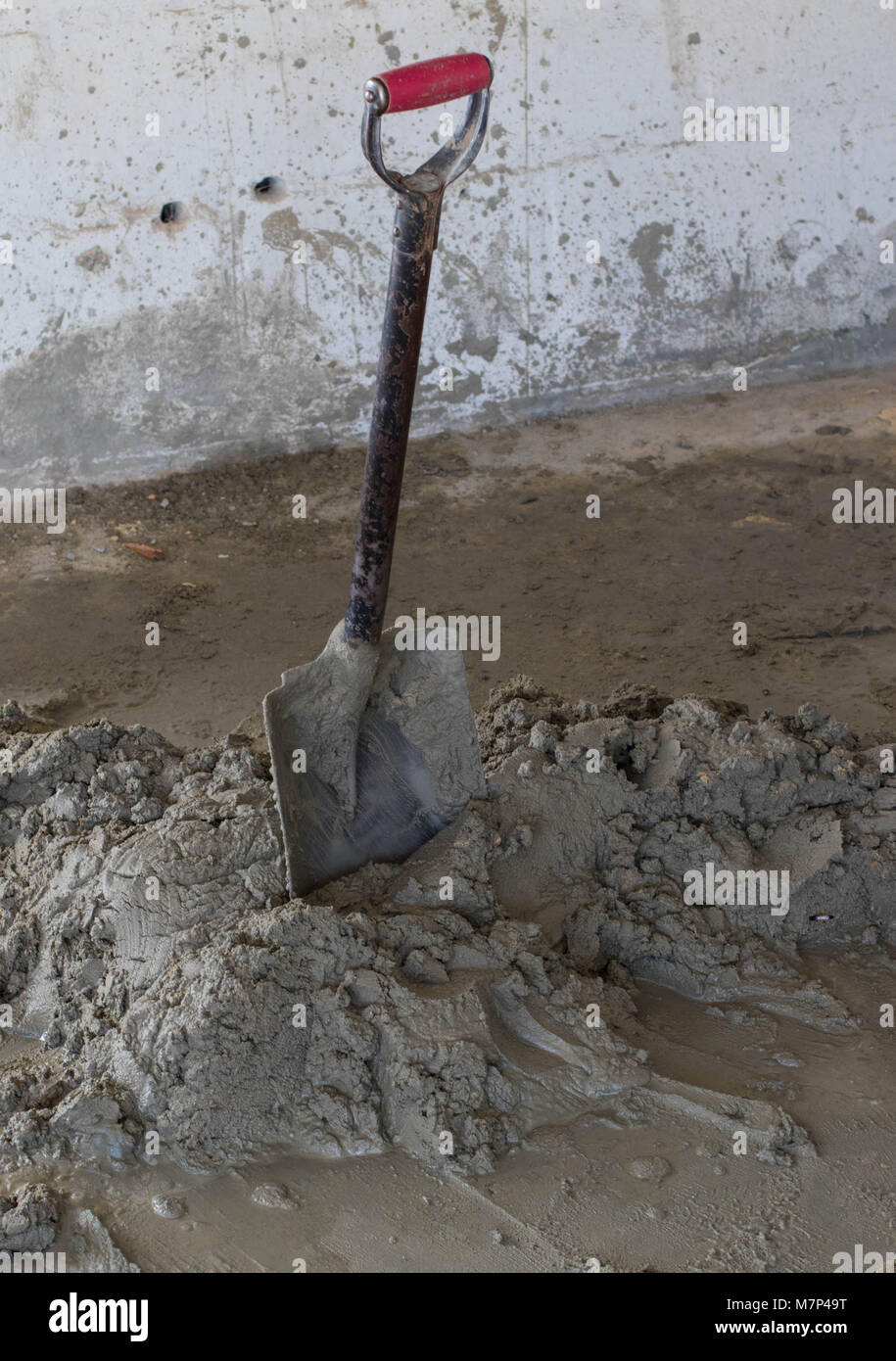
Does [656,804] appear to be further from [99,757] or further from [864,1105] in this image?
[99,757]

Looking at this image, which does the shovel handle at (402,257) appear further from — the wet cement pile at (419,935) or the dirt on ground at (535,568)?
the dirt on ground at (535,568)

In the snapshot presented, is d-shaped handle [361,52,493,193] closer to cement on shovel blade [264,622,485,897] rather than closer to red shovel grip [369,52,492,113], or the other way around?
red shovel grip [369,52,492,113]

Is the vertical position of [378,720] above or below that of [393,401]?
below

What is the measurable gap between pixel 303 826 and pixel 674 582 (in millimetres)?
2667

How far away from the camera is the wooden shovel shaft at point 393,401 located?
241 centimetres

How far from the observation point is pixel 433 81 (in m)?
2.34

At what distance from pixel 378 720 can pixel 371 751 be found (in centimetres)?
7

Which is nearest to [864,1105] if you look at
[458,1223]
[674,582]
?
[458,1223]

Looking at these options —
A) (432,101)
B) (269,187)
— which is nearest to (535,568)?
(269,187)

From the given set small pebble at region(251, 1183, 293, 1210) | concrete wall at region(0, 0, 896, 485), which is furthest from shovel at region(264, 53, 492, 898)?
concrete wall at region(0, 0, 896, 485)

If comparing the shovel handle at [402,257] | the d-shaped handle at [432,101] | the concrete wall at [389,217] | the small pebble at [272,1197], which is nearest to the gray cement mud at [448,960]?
the small pebble at [272,1197]

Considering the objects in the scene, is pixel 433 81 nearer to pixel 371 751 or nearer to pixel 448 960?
pixel 371 751

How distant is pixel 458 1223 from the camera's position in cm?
223

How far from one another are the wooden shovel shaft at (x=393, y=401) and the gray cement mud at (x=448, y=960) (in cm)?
53
